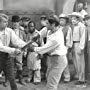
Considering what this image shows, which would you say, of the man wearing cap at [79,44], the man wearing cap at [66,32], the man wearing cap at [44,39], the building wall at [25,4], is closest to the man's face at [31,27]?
the man wearing cap at [44,39]

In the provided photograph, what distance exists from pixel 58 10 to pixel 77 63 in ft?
8.34

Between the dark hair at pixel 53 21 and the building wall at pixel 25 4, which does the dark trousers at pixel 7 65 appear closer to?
the dark hair at pixel 53 21

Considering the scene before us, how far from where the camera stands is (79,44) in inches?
309

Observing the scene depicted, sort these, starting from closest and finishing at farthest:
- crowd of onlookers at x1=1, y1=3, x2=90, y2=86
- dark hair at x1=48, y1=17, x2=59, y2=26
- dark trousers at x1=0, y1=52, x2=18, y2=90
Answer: dark hair at x1=48, y1=17, x2=59, y2=26, dark trousers at x1=0, y1=52, x2=18, y2=90, crowd of onlookers at x1=1, y1=3, x2=90, y2=86

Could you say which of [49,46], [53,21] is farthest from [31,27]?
[49,46]

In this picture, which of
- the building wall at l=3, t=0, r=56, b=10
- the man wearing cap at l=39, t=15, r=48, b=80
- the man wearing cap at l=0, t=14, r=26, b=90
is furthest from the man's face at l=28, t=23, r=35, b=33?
the building wall at l=3, t=0, r=56, b=10

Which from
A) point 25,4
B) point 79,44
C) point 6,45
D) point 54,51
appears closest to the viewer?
point 54,51

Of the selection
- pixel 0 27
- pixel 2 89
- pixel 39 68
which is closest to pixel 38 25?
pixel 39 68

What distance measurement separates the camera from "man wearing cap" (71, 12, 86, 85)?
784 cm

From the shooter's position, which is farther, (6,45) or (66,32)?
(66,32)

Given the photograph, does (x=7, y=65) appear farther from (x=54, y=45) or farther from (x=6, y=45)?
(x=54, y=45)

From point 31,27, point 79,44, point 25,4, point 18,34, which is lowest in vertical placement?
point 79,44

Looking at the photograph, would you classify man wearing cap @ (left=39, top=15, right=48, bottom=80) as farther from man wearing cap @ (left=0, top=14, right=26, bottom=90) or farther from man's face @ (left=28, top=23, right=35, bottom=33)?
man wearing cap @ (left=0, top=14, right=26, bottom=90)

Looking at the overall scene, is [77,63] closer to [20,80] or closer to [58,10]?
[20,80]
